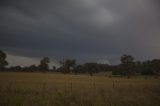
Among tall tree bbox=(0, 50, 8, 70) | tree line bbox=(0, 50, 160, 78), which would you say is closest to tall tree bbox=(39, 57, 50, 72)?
tree line bbox=(0, 50, 160, 78)

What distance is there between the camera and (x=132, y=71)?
108125 millimetres

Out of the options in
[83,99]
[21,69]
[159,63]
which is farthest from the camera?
[21,69]

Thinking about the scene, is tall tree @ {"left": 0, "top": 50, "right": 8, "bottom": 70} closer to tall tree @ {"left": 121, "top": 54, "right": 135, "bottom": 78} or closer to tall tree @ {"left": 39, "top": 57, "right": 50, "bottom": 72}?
tall tree @ {"left": 39, "top": 57, "right": 50, "bottom": 72}

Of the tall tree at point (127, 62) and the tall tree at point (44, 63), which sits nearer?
the tall tree at point (127, 62)

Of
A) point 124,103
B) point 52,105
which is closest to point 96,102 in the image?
point 124,103

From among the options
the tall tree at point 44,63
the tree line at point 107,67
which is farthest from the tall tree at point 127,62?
the tall tree at point 44,63

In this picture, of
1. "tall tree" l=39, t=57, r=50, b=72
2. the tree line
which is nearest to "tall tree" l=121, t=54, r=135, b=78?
the tree line

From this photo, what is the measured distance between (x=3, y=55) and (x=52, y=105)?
364 ft

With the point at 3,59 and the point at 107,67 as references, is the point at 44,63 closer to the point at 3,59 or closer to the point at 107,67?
the point at 3,59

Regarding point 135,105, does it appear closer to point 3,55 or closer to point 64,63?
point 3,55

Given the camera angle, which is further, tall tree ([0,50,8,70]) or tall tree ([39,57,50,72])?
tall tree ([39,57,50,72])

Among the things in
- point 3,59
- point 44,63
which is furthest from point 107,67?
point 3,59

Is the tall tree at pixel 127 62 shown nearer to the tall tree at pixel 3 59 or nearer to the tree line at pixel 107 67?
the tree line at pixel 107 67

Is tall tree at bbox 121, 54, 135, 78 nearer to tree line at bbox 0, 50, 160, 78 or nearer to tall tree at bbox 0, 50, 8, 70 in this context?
tree line at bbox 0, 50, 160, 78
